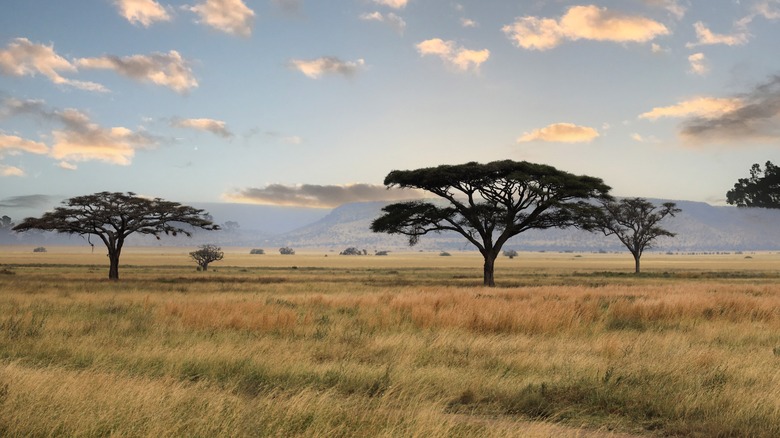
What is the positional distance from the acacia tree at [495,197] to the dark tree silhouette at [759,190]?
155572 mm

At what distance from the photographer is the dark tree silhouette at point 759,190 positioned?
550 ft

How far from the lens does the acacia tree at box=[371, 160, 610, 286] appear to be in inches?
1679

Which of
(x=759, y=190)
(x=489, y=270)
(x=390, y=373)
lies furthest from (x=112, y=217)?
(x=759, y=190)

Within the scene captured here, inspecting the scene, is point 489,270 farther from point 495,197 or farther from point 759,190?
point 759,190

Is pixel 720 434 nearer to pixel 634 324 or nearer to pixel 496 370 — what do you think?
pixel 496 370

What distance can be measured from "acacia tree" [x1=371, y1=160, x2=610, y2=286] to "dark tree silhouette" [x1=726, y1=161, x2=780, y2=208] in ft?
510

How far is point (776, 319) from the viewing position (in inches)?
722

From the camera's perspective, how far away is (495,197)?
44875 mm

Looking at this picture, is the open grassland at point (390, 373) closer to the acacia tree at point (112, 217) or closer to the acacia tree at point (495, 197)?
the acacia tree at point (495, 197)

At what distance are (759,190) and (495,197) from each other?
168624mm

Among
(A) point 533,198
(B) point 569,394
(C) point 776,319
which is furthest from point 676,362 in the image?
(A) point 533,198

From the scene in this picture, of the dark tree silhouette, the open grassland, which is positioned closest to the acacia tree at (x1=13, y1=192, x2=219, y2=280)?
the open grassland

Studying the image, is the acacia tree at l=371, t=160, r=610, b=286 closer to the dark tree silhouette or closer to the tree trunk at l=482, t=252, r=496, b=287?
the tree trunk at l=482, t=252, r=496, b=287

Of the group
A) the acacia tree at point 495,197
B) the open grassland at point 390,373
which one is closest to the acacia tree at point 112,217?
the acacia tree at point 495,197
